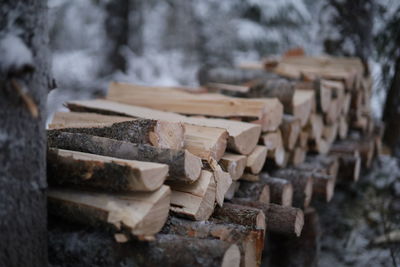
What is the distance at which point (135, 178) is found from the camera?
1.42 metres

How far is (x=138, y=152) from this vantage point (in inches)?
64.7

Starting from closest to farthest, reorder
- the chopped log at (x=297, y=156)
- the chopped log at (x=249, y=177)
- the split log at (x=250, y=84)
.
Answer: the chopped log at (x=249, y=177) < the split log at (x=250, y=84) < the chopped log at (x=297, y=156)

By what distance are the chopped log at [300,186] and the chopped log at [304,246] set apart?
0.35m

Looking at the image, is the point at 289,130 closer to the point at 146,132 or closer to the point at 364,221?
the point at 146,132

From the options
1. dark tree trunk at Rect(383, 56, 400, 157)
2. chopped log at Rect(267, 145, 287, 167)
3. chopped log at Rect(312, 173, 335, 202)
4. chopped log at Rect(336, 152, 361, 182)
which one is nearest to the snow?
chopped log at Rect(267, 145, 287, 167)

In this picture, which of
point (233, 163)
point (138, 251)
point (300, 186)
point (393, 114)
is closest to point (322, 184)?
point (300, 186)

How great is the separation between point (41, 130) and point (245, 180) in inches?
53.3

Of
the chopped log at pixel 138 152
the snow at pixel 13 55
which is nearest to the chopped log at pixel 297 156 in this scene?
the chopped log at pixel 138 152

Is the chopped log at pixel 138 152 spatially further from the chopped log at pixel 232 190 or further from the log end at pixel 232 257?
the chopped log at pixel 232 190

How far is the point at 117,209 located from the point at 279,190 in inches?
48.0

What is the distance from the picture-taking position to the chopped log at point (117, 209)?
141cm

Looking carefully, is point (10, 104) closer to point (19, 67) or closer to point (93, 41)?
point (19, 67)

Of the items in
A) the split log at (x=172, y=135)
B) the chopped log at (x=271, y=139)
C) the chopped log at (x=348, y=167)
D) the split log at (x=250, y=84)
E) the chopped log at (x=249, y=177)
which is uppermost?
the split log at (x=250, y=84)

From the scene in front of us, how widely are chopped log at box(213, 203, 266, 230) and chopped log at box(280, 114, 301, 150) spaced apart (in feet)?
3.15
